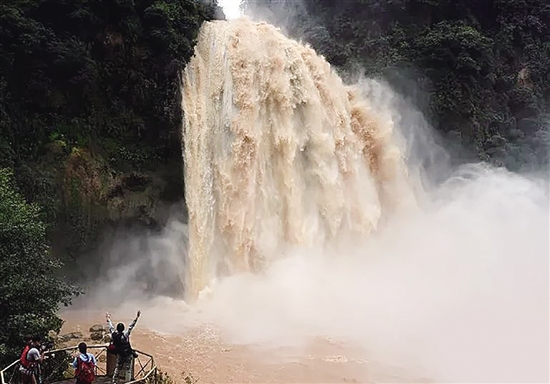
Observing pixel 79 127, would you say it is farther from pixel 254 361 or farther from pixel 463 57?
pixel 463 57

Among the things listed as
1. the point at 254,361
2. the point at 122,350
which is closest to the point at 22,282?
the point at 122,350

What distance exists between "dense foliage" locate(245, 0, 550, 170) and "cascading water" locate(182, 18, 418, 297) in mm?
9011

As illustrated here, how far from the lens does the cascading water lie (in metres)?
17.5

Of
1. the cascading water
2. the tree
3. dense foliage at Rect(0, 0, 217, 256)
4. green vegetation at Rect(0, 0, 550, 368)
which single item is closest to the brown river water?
green vegetation at Rect(0, 0, 550, 368)

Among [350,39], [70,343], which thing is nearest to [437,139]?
[350,39]

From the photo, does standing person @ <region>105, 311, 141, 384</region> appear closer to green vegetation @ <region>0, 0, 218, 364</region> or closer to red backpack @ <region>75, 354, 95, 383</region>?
red backpack @ <region>75, 354, 95, 383</region>

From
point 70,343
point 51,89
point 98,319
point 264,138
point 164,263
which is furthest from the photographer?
point 264,138

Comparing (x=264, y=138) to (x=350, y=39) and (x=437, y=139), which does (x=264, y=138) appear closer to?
(x=437, y=139)

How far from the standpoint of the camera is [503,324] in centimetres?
1400

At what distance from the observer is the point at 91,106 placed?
1709cm

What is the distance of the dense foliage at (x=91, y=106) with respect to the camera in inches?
616

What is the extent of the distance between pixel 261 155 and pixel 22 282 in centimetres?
972

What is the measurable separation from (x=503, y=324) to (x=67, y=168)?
12.0 meters

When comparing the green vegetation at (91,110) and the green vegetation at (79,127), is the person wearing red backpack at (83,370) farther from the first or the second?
the green vegetation at (91,110)
